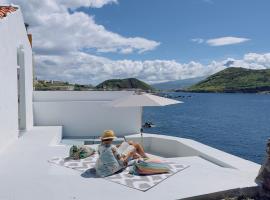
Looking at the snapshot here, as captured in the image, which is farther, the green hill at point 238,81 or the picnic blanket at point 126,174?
the green hill at point 238,81

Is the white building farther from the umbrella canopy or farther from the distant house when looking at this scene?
the umbrella canopy

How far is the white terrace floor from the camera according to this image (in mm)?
6289

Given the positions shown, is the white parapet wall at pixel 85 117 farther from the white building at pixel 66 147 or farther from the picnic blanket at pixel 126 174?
the picnic blanket at pixel 126 174

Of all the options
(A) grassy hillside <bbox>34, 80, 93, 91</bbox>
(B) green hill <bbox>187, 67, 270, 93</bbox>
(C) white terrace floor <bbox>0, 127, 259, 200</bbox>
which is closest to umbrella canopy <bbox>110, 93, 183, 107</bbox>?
(C) white terrace floor <bbox>0, 127, 259, 200</bbox>

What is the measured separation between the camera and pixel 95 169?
7855 mm

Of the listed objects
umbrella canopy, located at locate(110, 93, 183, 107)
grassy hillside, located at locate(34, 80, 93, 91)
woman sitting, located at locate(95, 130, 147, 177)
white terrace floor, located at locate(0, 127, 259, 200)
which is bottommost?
white terrace floor, located at locate(0, 127, 259, 200)

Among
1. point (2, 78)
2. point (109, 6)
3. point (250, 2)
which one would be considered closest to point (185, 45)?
point (250, 2)

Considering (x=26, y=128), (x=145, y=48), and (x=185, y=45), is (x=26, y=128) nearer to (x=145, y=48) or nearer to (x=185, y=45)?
(x=185, y=45)

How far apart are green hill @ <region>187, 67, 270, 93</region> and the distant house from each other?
146773 mm

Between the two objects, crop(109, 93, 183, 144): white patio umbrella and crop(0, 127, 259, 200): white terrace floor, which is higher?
crop(109, 93, 183, 144): white patio umbrella

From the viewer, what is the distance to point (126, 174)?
7.63 metres

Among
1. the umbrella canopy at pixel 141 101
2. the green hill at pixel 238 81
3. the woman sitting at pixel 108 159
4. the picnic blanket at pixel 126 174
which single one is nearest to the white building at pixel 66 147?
the picnic blanket at pixel 126 174

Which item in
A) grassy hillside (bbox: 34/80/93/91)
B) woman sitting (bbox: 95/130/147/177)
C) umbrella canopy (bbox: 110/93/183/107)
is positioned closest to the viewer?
woman sitting (bbox: 95/130/147/177)

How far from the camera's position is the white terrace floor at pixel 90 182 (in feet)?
20.6
